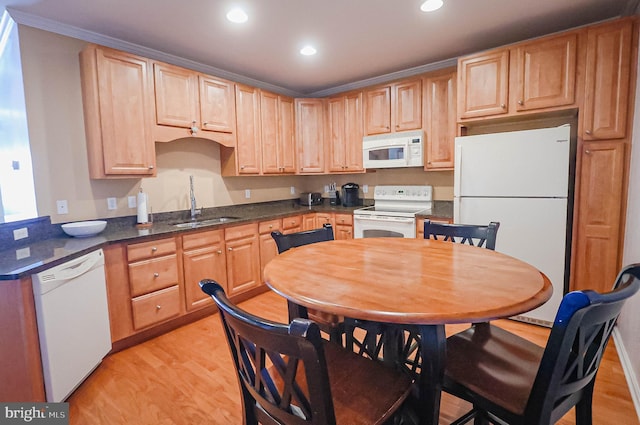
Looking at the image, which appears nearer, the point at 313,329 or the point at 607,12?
the point at 313,329

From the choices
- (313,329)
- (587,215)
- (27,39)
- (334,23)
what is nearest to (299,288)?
(313,329)

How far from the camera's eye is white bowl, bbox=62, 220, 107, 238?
234cm

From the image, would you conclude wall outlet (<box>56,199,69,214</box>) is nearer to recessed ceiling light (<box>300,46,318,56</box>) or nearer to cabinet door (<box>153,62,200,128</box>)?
cabinet door (<box>153,62,200,128</box>)

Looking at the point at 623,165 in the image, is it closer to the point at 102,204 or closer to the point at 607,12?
the point at 607,12

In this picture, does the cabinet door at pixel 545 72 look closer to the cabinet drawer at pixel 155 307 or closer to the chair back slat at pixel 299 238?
the chair back slat at pixel 299 238

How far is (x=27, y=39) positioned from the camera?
2312 mm

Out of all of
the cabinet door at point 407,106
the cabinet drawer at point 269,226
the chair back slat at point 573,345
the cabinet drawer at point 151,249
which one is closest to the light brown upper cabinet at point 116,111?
the cabinet drawer at point 151,249

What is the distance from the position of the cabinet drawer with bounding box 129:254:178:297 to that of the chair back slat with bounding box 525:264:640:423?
2524 mm

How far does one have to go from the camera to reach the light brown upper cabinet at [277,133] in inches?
148

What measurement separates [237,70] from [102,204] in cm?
195

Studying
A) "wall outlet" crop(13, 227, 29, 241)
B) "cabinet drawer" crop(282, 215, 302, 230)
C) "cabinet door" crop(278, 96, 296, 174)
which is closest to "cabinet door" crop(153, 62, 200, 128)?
"cabinet door" crop(278, 96, 296, 174)

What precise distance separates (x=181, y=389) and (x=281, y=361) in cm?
151

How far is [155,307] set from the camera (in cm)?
258

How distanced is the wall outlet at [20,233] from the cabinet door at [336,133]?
3.04m
